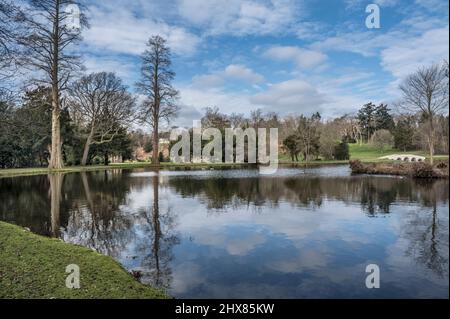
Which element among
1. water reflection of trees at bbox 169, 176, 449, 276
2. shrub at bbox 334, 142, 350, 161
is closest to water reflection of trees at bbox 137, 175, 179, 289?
water reflection of trees at bbox 169, 176, 449, 276

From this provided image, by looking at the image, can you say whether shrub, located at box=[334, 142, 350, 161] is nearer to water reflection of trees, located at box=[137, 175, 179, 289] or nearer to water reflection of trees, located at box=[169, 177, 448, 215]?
water reflection of trees, located at box=[169, 177, 448, 215]

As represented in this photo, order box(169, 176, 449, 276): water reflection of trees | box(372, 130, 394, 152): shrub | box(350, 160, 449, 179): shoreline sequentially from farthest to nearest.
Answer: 1. box(372, 130, 394, 152): shrub
2. box(350, 160, 449, 179): shoreline
3. box(169, 176, 449, 276): water reflection of trees

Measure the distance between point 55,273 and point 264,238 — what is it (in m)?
4.27

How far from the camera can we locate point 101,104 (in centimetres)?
4066

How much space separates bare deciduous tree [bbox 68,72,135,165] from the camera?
39.5 meters

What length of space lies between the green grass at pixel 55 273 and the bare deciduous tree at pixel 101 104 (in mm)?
35026

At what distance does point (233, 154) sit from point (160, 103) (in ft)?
44.4

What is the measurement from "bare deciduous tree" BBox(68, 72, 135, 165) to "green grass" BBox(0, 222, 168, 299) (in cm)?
3503

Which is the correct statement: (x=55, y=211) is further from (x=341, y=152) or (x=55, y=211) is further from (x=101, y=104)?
(x=341, y=152)

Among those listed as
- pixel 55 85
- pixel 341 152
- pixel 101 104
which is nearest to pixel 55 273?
pixel 55 85

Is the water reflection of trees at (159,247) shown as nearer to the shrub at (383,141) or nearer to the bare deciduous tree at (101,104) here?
the bare deciduous tree at (101,104)

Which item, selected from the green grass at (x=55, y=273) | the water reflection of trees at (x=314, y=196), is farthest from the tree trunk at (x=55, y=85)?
the green grass at (x=55, y=273)

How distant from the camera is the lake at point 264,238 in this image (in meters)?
5.09
